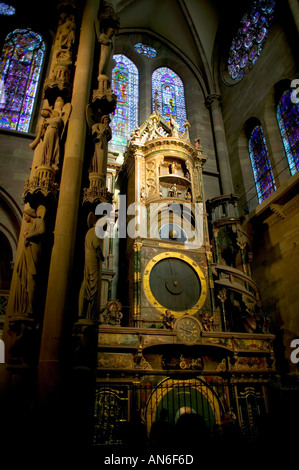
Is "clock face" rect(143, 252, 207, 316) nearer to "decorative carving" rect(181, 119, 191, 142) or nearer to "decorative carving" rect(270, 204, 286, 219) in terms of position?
"decorative carving" rect(270, 204, 286, 219)

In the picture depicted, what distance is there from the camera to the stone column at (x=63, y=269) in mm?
3418

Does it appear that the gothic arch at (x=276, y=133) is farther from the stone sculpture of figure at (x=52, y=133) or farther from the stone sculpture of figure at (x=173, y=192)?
the stone sculpture of figure at (x=52, y=133)

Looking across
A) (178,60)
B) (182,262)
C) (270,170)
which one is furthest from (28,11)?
(182,262)

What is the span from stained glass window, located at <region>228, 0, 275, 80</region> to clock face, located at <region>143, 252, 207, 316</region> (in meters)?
10.2

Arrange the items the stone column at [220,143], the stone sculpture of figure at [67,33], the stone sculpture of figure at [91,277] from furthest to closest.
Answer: the stone column at [220,143], the stone sculpture of figure at [67,33], the stone sculpture of figure at [91,277]

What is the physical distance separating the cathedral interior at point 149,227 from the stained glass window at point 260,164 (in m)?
0.09

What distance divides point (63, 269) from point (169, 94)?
15.1 m

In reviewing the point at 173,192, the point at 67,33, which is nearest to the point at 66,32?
the point at 67,33

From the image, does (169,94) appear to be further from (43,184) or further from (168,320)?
(43,184)

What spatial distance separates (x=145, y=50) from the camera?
17375mm

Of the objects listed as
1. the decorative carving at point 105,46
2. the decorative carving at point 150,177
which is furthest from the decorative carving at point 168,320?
the decorative carving at point 105,46

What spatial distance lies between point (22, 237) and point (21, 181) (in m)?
7.28

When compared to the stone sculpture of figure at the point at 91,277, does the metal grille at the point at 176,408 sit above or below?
below

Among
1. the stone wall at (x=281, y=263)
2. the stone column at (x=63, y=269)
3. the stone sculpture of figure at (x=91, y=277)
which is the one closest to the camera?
the stone column at (x=63, y=269)
